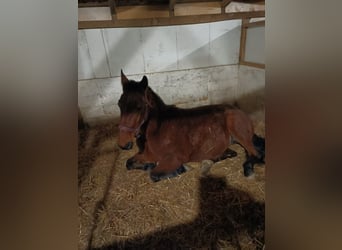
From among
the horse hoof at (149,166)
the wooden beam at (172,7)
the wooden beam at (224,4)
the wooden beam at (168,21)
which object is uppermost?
the wooden beam at (224,4)

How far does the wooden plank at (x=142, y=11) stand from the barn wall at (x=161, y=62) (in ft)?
0.15

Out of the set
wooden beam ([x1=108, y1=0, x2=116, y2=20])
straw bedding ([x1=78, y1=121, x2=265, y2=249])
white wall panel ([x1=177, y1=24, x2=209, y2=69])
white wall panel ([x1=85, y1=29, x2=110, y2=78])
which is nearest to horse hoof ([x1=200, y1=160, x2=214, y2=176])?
straw bedding ([x1=78, y1=121, x2=265, y2=249])

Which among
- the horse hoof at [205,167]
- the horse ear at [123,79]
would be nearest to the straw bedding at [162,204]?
the horse hoof at [205,167]

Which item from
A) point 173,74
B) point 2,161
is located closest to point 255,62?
point 173,74

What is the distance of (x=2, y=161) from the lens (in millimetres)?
190

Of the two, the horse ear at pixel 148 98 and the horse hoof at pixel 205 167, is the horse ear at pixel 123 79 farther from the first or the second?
the horse hoof at pixel 205 167

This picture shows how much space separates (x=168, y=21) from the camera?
76 cm

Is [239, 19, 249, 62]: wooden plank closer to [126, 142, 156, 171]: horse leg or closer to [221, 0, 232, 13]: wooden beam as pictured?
[221, 0, 232, 13]: wooden beam

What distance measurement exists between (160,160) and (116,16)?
0.64 m

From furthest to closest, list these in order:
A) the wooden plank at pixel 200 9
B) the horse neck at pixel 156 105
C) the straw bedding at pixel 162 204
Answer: the horse neck at pixel 156 105, the wooden plank at pixel 200 9, the straw bedding at pixel 162 204

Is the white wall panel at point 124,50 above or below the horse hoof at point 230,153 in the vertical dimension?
above

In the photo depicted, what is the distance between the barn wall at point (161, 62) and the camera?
0.76 metres

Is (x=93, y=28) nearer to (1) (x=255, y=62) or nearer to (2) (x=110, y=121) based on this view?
(2) (x=110, y=121)

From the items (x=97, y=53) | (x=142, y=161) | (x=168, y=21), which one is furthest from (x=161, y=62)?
(x=142, y=161)
